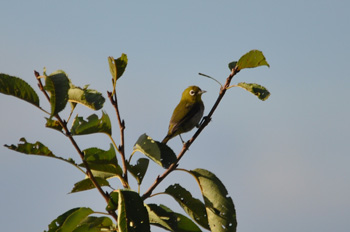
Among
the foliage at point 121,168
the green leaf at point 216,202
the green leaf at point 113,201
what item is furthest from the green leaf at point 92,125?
the green leaf at point 216,202

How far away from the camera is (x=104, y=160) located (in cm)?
405

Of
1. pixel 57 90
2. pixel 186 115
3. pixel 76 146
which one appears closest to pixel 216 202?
pixel 76 146

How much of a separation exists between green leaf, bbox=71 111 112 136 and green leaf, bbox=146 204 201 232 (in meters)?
0.71

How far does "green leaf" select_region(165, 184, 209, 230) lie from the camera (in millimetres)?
4664

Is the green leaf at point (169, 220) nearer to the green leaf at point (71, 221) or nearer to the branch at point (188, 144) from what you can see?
the branch at point (188, 144)

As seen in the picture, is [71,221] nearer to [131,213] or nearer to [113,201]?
[113,201]

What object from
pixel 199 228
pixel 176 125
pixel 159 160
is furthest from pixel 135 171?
pixel 176 125

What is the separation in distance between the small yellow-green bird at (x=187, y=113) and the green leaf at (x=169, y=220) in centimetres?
549

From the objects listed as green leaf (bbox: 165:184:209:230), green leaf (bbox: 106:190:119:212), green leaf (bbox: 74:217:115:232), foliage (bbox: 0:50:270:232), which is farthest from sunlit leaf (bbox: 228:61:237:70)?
green leaf (bbox: 74:217:115:232)

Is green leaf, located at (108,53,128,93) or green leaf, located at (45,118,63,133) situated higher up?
green leaf, located at (108,53,128,93)

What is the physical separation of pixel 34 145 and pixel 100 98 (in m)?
0.60

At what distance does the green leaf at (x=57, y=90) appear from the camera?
11.6 feet

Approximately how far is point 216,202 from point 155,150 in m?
0.77

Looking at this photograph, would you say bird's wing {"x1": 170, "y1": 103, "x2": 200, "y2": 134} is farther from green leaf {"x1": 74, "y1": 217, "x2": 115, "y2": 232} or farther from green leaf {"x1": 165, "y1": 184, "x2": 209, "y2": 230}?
green leaf {"x1": 74, "y1": 217, "x2": 115, "y2": 232}
